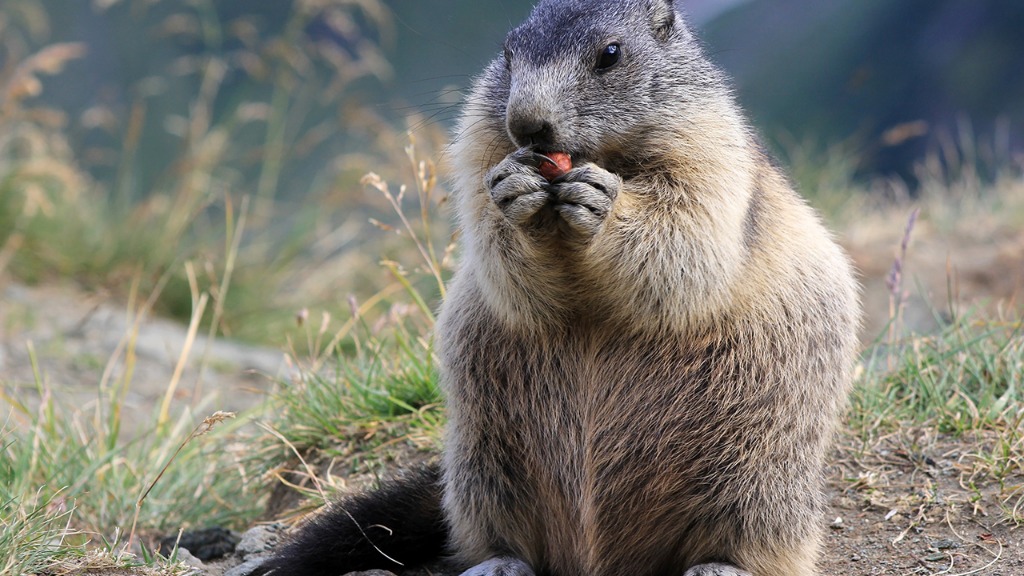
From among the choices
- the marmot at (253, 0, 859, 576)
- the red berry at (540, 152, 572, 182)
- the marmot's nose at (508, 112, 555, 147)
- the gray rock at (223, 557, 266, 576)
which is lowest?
the gray rock at (223, 557, 266, 576)

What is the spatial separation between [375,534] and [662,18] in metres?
2.10

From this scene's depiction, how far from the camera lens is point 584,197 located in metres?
2.99

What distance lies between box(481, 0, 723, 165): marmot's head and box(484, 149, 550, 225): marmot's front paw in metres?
0.16

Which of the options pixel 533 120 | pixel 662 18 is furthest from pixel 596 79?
pixel 662 18

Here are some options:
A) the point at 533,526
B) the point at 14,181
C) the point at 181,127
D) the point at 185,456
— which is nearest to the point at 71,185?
the point at 14,181

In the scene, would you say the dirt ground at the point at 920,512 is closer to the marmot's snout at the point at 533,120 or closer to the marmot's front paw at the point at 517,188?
the marmot's front paw at the point at 517,188

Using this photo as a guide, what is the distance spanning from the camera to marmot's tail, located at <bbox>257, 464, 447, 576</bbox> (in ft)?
11.1

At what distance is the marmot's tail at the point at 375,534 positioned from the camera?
338 cm

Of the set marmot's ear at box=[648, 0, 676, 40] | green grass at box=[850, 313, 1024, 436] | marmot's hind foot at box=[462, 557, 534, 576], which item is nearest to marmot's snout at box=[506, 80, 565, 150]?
marmot's ear at box=[648, 0, 676, 40]

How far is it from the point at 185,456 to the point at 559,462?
226 centimetres

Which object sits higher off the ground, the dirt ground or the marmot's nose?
the marmot's nose

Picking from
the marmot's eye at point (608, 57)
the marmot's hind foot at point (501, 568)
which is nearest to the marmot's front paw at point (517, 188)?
the marmot's eye at point (608, 57)

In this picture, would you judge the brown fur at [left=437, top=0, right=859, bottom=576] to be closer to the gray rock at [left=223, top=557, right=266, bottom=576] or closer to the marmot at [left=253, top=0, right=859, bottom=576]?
the marmot at [left=253, top=0, right=859, bottom=576]

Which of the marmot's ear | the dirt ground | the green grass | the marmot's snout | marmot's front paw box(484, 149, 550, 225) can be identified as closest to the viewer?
marmot's front paw box(484, 149, 550, 225)
